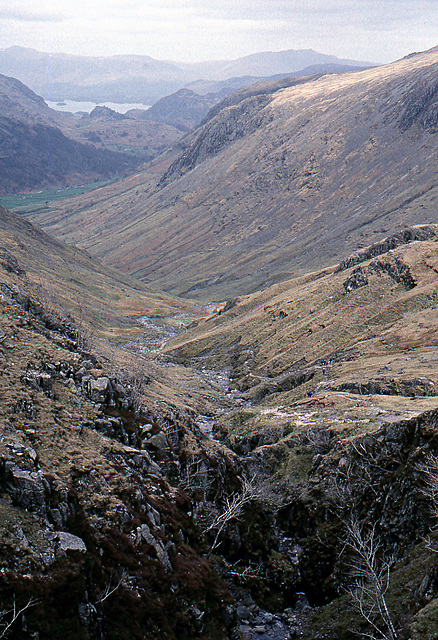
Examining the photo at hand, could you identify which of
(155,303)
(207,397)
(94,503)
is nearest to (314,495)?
(94,503)

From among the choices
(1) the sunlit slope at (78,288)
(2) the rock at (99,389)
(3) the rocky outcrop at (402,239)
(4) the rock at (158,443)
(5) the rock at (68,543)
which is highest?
(3) the rocky outcrop at (402,239)

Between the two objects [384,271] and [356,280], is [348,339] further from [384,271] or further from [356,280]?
[384,271]

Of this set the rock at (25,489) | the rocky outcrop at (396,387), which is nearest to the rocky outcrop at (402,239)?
the rocky outcrop at (396,387)

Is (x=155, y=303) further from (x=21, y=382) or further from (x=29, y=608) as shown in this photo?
(x=29, y=608)

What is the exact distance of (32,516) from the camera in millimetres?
23766

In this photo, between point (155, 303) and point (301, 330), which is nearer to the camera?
point (301, 330)

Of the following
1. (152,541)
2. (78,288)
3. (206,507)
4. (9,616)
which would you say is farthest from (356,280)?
(78,288)

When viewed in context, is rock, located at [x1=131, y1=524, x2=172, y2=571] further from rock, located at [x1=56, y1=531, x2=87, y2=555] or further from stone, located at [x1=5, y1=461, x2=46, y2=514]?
stone, located at [x1=5, y1=461, x2=46, y2=514]

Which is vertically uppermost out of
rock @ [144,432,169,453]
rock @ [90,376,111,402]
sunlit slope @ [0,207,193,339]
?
rock @ [90,376,111,402]

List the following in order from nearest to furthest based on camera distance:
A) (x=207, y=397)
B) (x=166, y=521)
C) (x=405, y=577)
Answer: (x=405, y=577) < (x=166, y=521) < (x=207, y=397)

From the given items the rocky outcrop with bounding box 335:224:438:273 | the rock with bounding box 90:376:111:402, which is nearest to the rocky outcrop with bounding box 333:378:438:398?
the rock with bounding box 90:376:111:402

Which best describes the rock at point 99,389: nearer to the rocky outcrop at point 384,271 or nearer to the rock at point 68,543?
the rock at point 68,543

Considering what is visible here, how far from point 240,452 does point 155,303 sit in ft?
477

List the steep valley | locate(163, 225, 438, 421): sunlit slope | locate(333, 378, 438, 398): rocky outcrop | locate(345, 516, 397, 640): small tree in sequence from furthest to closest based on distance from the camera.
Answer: locate(163, 225, 438, 421): sunlit slope < locate(333, 378, 438, 398): rocky outcrop < locate(345, 516, 397, 640): small tree < the steep valley
